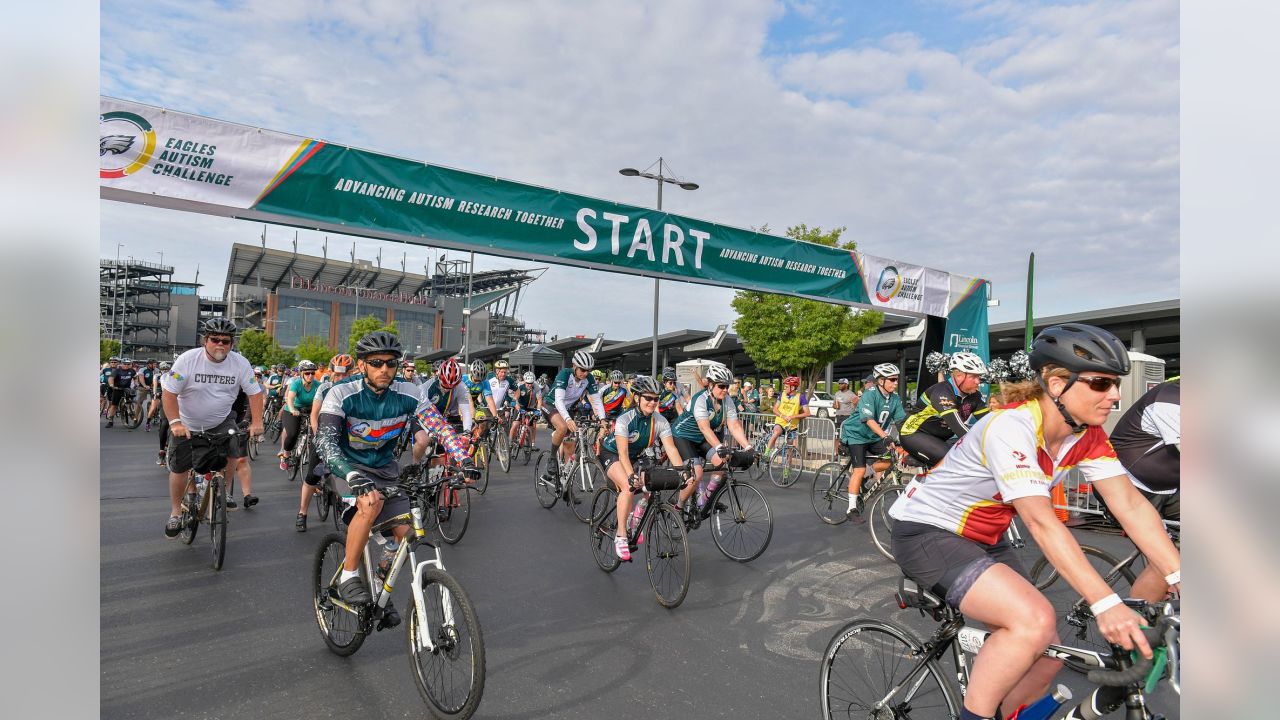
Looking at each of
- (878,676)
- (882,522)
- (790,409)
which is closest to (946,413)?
(882,522)

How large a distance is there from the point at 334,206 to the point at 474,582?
4.62 m

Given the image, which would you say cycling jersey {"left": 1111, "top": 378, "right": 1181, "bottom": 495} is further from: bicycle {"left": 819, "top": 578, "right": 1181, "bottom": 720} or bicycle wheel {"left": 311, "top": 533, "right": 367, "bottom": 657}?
bicycle wheel {"left": 311, "top": 533, "right": 367, "bottom": 657}

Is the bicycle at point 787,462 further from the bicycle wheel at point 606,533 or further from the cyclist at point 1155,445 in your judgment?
the cyclist at point 1155,445

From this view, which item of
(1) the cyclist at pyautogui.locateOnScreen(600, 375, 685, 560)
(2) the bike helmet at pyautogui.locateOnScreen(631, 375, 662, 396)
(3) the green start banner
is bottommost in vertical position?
(1) the cyclist at pyautogui.locateOnScreen(600, 375, 685, 560)

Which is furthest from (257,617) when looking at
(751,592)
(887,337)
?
(887,337)

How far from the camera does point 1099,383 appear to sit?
97.0 inches

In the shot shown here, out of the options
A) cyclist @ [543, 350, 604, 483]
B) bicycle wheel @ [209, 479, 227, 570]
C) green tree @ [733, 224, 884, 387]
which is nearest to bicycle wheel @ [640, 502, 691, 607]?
cyclist @ [543, 350, 604, 483]

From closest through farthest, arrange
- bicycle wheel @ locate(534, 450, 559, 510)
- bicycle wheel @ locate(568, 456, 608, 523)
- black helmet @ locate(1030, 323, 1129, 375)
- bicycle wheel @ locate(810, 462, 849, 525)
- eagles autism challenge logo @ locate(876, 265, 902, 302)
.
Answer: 1. black helmet @ locate(1030, 323, 1129, 375)
2. bicycle wheel @ locate(810, 462, 849, 525)
3. bicycle wheel @ locate(568, 456, 608, 523)
4. bicycle wheel @ locate(534, 450, 559, 510)
5. eagles autism challenge logo @ locate(876, 265, 902, 302)

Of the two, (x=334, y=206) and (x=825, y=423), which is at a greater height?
(x=334, y=206)

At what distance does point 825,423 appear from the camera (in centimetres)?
1512

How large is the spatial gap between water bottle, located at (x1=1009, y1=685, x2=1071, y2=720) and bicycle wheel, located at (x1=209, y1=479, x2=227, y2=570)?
20.2ft

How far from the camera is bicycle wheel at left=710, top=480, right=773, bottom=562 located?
734cm
